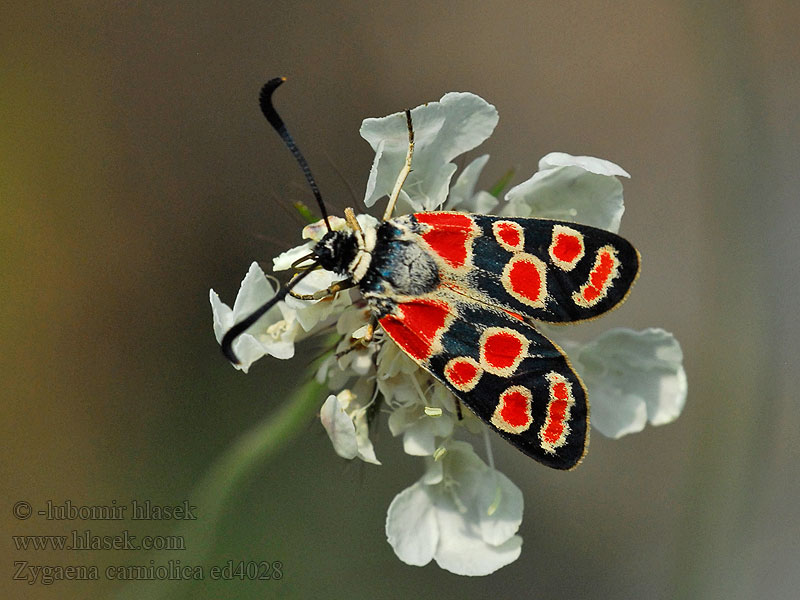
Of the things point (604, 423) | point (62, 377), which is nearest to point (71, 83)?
point (62, 377)

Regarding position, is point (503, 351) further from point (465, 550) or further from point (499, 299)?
point (465, 550)

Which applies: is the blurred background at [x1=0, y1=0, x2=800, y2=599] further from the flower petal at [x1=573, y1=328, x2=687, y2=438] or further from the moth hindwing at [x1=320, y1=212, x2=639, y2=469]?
the moth hindwing at [x1=320, y1=212, x2=639, y2=469]

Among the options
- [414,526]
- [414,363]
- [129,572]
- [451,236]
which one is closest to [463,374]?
[414,363]

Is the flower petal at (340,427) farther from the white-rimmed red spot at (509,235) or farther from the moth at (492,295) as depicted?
the white-rimmed red spot at (509,235)

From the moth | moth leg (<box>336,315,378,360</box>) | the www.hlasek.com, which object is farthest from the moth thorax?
the www.hlasek.com

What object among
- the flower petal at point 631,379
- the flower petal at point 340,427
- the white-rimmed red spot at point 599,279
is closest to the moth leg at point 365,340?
the flower petal at point 340,427

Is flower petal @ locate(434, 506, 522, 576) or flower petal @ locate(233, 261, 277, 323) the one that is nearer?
flower petal @ locate(233, 261, 277, 323)
